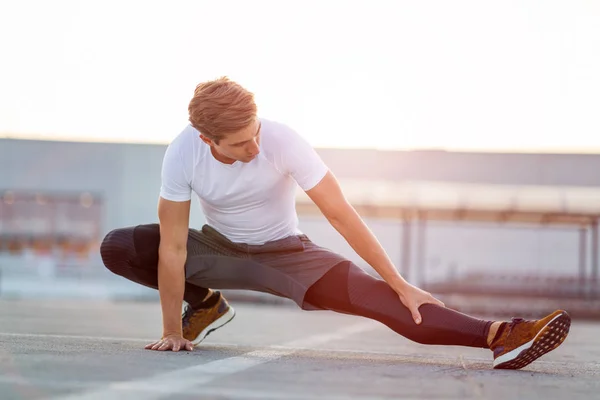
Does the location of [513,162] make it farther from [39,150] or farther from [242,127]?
[242,127]

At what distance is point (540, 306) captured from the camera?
15648 mm

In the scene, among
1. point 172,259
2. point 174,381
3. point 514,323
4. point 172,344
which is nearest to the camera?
point 174,381

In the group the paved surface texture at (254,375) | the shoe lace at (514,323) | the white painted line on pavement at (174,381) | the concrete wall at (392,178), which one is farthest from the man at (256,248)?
the concrete wall at (392,178)

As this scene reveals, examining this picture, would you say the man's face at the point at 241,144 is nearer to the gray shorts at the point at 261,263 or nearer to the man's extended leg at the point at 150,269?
the gray shorts at the point at 261,263

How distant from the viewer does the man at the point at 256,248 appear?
3598 millimetres

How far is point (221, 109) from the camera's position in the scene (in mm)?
3545

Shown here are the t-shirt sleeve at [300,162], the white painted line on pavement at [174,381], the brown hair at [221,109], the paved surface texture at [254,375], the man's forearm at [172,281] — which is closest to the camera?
the white painted line on pavement at [174,381]

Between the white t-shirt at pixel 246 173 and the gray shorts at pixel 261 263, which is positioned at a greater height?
the white t-shirt at pixel 246 173

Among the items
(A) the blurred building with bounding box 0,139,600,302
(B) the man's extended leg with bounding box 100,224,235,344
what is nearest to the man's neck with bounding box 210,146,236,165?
(B) the man's extended leg with bounding box 100,224,235,344

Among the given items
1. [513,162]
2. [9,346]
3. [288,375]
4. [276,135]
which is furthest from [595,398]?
[513,162]

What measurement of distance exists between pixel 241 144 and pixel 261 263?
2.18 ft

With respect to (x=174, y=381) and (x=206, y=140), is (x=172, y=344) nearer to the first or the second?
(x=206, y=140)

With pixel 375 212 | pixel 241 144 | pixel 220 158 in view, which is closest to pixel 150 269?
pixel 220 158

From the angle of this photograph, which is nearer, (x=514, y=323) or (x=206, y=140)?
(x=514, y=323)
